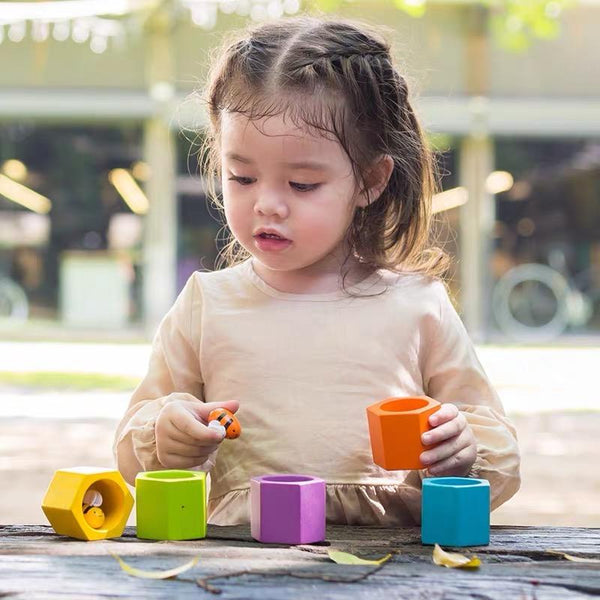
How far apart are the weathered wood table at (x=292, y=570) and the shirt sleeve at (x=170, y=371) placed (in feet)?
1.41

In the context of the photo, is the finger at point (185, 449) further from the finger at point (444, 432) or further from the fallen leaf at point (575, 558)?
the fallen leaf at point (575, 558)

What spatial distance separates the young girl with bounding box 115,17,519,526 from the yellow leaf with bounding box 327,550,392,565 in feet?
1.34

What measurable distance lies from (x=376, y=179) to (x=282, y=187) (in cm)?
28

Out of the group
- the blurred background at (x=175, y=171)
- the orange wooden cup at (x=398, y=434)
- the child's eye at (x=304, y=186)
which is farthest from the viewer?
the blurred background at (x=175, y=171)

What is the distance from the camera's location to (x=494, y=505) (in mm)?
2000

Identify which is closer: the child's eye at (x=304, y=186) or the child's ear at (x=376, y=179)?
the child's eye at (x=304, y=186)

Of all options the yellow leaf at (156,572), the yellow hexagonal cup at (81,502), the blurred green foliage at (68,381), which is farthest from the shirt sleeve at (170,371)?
the blurred green foliage at (68,381)

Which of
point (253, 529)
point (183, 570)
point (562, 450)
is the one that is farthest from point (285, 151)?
point (562, 450)

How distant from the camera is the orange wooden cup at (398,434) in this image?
68.3 inches

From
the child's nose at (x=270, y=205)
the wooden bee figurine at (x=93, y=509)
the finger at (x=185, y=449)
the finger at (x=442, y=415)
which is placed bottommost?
the wooden bee figurine at (x=93, y=509)

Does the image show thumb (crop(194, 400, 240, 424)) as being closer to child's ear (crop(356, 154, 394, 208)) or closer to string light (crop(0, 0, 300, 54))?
child's ear (crop(356, 154, 394, 208))

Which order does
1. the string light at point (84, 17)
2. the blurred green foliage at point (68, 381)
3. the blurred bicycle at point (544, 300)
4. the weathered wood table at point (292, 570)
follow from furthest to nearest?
the blurred bicycle at point (544, 300) < the string light at point (84, 17) < the blurred green foliage at point (68, 381) < the weathered wood table at point (292, 570)

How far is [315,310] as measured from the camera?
6.96 ft

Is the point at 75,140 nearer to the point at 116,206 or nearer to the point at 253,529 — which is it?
the point at 116,206
